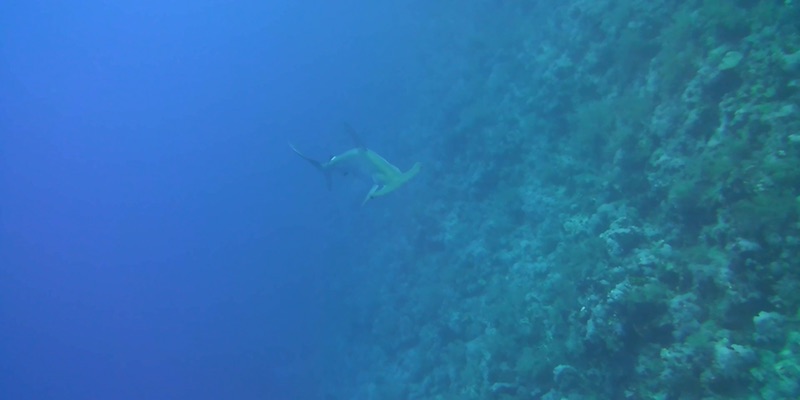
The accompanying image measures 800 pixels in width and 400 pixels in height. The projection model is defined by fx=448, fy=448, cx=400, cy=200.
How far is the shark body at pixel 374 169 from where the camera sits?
7062 millimetres

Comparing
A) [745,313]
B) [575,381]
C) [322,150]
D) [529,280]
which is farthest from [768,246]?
[322,150]

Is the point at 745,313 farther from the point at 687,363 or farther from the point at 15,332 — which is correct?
the point at 15,332

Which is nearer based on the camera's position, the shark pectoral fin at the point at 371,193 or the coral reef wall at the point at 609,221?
the coral reef wall at the point at 609,221

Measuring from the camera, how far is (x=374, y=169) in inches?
285

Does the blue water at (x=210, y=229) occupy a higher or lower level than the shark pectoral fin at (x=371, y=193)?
higher

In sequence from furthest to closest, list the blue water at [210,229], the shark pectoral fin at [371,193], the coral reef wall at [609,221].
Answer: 1. the blue water at [210,229]
2. the shark pectoral fin at [371,193]
3. the coral reef wall at [609,221]

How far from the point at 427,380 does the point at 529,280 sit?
14.8ft

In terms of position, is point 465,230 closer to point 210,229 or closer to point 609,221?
point 609,221

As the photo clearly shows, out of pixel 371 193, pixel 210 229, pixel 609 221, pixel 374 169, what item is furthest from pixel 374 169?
pixel 210 229

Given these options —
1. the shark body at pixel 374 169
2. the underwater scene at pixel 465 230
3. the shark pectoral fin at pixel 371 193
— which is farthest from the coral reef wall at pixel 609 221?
the shark pectoral fin at pixel 371 193

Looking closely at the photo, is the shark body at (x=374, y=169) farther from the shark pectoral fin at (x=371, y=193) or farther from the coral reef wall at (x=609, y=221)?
the coral reef wall at (x=609, y=221)

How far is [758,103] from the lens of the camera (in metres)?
5.57

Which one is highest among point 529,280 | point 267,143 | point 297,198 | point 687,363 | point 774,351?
point 267,143

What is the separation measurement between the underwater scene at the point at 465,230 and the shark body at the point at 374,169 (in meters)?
0.04
